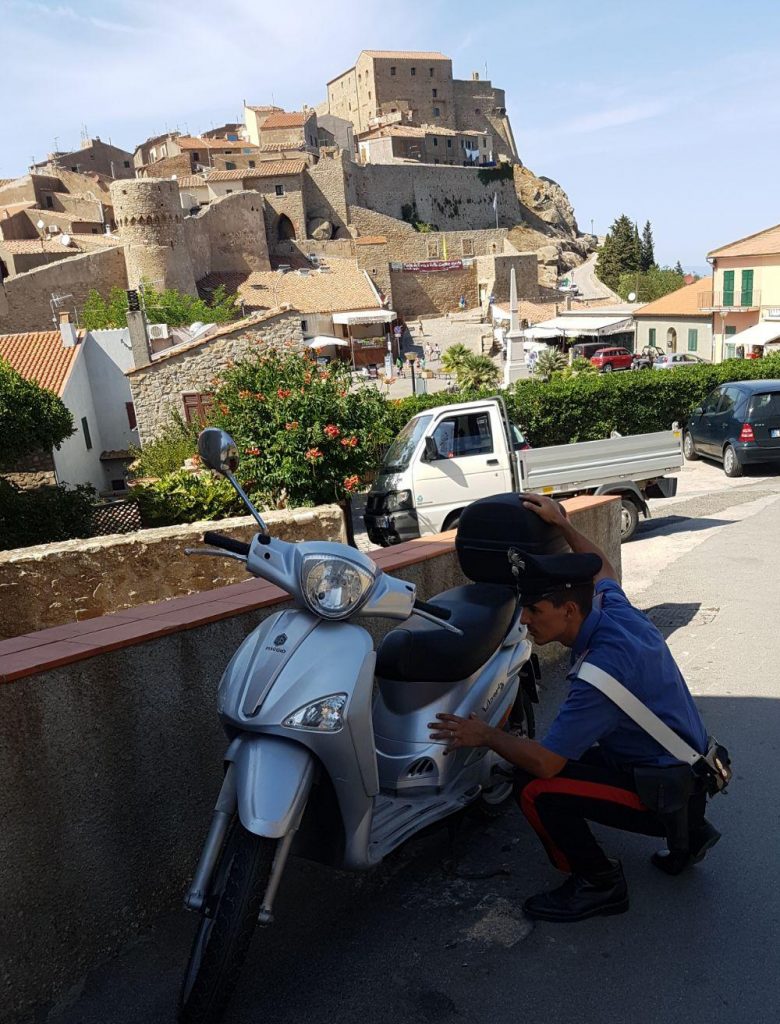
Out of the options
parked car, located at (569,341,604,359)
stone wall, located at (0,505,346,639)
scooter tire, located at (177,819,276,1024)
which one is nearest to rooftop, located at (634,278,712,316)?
parked car, located at (569,341,604,359)

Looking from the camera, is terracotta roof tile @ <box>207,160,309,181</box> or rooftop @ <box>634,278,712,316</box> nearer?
rooftop @ <box>634,278,712,316</box>

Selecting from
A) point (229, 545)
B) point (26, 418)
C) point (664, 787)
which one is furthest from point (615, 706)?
point (26, 418)

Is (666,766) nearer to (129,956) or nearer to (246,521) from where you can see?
(129,956)

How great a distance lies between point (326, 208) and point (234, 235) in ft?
39.5

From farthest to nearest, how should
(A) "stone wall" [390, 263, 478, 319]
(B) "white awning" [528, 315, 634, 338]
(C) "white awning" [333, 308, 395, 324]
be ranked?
(A) "stone wall" [390, 263, 478, 319] < (C) "white awning" [333, 308, 395, 324] < (B) "white awning" [528, 315, 634, 338]

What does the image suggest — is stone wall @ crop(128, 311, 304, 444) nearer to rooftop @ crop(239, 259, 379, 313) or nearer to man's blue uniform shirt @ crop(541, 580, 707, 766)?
man's blue uniform shirt @ crop(541, 580, 707, 766)

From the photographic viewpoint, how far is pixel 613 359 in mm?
39406

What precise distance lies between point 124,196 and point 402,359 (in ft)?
79.4

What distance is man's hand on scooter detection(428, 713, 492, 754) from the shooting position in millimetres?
2664

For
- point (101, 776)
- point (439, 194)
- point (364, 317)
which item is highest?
point (439, 194)

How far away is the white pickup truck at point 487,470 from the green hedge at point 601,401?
21.9 ft

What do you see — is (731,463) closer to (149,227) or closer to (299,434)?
(299,434)

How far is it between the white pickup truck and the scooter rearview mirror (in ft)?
22.0

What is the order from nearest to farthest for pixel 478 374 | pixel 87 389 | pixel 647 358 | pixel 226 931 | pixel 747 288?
pixel 226 931, pixel 87 389, pixel 478 374, pixel 747 288, pixel 647 358
